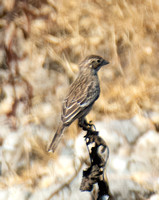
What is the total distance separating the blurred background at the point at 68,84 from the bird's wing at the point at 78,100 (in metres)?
0.57

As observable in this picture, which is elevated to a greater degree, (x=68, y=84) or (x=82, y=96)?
(x=68, y=84)

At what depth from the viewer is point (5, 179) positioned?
1603 millimetres

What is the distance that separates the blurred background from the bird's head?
1.62 feet

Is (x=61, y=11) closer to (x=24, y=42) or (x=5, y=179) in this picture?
(x=24, y=42)

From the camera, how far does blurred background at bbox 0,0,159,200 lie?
1615 millimetres

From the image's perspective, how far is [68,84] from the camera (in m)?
1.65

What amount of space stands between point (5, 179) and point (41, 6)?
864 millimetres

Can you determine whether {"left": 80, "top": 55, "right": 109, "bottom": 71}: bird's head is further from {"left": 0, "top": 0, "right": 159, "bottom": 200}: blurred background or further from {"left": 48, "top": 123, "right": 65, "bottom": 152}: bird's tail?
{"left": 0, "top": 0, "right": 159, "bottom": 200}: blurred background

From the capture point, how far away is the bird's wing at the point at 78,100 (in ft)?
3.32

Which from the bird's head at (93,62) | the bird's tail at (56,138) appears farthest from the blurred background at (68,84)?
the bird's tail at (56,138)

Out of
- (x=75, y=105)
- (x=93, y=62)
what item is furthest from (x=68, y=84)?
(x=75, y=105)

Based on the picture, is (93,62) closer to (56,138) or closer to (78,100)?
(78,100)

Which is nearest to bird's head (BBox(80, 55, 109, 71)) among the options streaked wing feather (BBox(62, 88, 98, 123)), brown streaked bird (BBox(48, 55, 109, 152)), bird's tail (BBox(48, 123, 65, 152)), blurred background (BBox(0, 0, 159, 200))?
brown streaked bird (BBox(48, 55, 109, 152))

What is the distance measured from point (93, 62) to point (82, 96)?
0.14 meters
